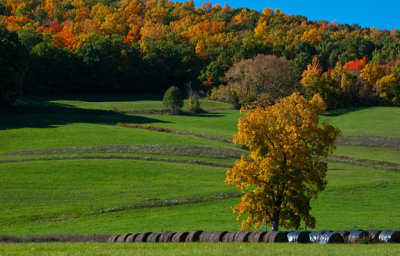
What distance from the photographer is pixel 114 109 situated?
109 metres

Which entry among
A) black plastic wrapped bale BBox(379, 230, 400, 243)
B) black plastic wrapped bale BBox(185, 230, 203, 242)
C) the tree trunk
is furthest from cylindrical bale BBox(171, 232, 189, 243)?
black plastic wrapped bale BBox(379, 230, 400, 243)

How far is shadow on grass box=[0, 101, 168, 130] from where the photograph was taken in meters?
86.8

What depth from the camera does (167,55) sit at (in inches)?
5640

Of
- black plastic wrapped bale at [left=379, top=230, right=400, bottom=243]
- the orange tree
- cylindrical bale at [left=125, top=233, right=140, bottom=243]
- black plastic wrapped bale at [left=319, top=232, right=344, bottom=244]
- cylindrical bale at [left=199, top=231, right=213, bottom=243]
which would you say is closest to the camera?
black plastic wrapped bale at [left=379, top=230, right=400, bottom=243]

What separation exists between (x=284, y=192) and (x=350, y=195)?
18889mm

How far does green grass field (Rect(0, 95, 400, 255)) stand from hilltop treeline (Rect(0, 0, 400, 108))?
23698 mm

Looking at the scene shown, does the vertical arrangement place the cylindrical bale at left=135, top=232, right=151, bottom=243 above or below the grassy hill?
above

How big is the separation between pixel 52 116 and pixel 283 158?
225 feet

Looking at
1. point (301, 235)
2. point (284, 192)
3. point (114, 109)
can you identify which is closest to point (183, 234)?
point (301, 235)

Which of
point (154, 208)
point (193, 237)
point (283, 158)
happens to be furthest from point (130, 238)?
point (154, 208)

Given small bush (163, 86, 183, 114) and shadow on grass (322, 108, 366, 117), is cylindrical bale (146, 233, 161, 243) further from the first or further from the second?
shadow on grass (322, 108, 366, 117)

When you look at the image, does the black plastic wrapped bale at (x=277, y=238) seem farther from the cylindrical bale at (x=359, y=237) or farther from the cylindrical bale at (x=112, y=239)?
the cylindrical bale at (x=112, y=239)

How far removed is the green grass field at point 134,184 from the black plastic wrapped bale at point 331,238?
2019 mm

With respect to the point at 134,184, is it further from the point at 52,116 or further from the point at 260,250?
the point at 52,116
